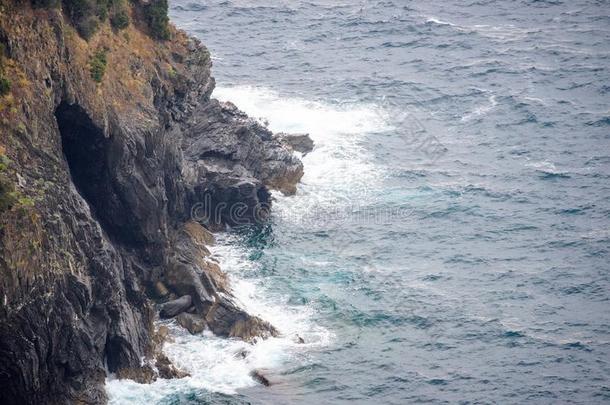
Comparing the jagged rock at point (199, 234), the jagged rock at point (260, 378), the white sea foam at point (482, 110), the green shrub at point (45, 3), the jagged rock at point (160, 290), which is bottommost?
the jagged rock at point (260, 378)

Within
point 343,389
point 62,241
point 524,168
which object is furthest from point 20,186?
point 524,168

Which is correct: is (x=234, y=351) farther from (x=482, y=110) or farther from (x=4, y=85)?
(x=482, y=110)

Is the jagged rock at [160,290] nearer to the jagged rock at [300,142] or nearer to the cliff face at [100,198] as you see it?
the cliff face at [100,198]

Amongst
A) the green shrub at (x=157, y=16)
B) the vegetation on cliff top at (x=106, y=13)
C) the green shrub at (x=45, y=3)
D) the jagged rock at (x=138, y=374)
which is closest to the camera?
the green shrub at (x=45, y=3)

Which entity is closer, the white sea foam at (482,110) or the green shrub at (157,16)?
the green shrub at (157,16)

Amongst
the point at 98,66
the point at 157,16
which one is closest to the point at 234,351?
the point at 98,66

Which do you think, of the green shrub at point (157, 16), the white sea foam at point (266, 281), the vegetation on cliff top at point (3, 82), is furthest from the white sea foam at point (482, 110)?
the vegetation on cliff top at point (3, 82)

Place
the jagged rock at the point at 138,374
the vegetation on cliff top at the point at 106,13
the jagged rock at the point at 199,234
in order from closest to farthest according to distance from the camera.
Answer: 1. the jagged rock at the point at 138,374
2. the vegetation on cliff top at the point at 106,13
3. the jagged rock at the point at 199,234
